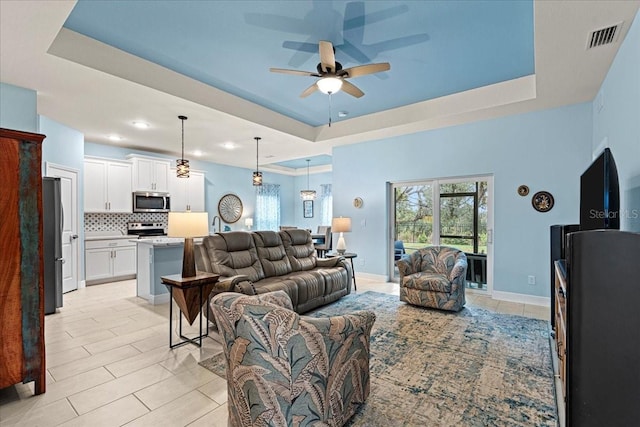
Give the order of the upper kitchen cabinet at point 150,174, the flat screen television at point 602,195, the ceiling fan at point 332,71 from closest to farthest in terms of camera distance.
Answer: the flat screen television at point 602,195 → the ceiling fan at point 332,71 → the upper kitchen cabinet at point 150,174

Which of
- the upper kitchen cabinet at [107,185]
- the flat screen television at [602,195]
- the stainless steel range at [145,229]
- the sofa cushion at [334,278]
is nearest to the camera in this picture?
the flat screen television at [602,195]

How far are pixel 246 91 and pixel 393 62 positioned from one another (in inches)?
82.4

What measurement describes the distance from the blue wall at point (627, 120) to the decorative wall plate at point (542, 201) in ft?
4.63

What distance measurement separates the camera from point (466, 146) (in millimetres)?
5117

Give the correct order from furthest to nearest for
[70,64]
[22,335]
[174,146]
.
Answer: [174,146]
[70,64]
[22,335]

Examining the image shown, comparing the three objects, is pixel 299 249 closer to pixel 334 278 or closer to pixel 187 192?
pixel 334 278

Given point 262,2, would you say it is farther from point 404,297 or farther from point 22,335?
point 404,297

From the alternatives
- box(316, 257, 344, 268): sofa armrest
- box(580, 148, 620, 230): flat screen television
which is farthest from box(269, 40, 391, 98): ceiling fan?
box(316, 257, 344, 268): sofa armrest

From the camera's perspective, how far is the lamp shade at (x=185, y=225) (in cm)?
309

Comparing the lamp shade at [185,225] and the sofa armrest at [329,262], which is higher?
the lamp shade at [185,225]

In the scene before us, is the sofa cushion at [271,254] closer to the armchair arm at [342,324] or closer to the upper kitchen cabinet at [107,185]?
the armchair arm at [342,324]

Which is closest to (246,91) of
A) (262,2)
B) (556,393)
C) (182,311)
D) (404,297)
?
(262,2)

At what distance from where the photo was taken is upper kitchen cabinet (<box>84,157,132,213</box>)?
596 centimetres

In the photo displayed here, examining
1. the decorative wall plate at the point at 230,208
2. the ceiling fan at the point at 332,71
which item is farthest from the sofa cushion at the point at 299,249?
the decorative wall plate at the point at 230,208
